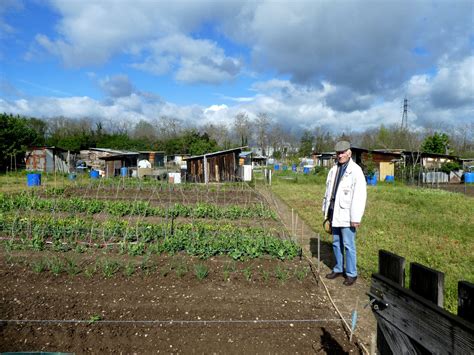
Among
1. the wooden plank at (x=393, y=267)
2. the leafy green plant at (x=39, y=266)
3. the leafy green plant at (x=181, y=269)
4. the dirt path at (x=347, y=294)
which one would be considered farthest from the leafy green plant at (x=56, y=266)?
the wooden plank at (x=393, y=267)

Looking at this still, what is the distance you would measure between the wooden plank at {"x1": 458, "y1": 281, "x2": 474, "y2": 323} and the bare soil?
7.40ft

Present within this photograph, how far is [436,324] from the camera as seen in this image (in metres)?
1.00

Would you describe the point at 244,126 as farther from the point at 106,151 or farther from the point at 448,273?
the point at 448,273

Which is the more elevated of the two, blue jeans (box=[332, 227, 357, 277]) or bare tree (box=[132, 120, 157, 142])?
bare tree (box=[132, 120, 157, 142])

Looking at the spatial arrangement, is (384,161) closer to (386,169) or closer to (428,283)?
(386,169)

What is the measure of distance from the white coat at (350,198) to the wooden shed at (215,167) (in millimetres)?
17244

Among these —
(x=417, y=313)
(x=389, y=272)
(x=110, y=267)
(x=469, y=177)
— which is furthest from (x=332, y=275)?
(x=469, y=177)

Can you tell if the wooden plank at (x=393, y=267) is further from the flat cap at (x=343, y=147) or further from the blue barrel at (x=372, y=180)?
the blue barrel at (x=372, y=180)

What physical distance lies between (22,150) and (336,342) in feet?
110

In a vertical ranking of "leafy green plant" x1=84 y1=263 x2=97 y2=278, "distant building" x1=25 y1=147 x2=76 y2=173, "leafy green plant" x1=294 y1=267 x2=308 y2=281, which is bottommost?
"leafy green plant" x1=294 y1=267 x2=308 y2=281

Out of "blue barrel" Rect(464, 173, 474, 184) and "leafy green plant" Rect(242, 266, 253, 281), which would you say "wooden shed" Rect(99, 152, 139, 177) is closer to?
"leafy green plant" Rect(242, 266, 253, 281)

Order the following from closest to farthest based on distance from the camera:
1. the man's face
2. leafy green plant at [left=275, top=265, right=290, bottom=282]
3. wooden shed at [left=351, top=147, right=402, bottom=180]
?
the man's face < leafy green plant at [left=275, top=265, right=290, bottom=282] < wooden shed at [left=351, top=147, right=402, bottom=180]

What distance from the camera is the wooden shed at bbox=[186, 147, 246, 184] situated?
21.7 meters

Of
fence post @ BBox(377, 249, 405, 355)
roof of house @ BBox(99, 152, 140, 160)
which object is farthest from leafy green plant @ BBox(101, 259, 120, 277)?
roof of house @ BBox(99, 152, 140, 160)
